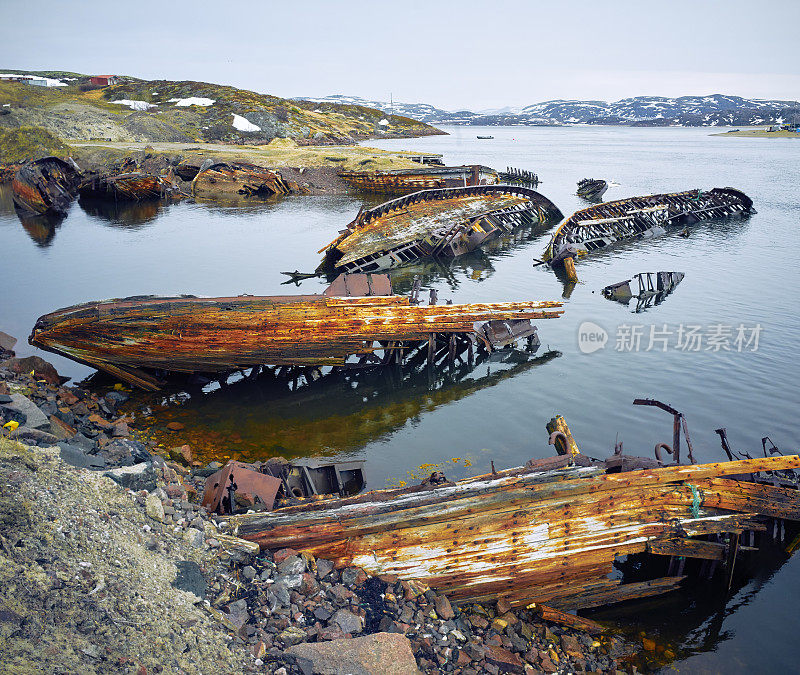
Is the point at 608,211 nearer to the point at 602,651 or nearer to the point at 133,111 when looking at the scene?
the point at 602,651

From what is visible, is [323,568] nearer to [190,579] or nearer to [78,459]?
[190,579]

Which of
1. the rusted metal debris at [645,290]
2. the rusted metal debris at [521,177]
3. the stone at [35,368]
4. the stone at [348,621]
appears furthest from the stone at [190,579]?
the rusted metal debris at [521,177]

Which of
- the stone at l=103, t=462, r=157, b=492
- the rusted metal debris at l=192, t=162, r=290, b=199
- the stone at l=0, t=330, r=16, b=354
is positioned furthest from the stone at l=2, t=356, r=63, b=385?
the rusted metal debris at l=192, t=162, r=290, b=199

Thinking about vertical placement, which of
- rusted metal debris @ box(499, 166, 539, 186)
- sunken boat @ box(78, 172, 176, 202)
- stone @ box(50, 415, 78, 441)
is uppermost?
rusted metal debris @ box(499, 166, 539, 186)

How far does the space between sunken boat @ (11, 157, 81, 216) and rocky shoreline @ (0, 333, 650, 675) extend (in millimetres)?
41510

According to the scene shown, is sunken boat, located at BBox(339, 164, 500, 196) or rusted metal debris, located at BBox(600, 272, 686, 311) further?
sunken boat, located at BBox(339, 164, 500, 196)

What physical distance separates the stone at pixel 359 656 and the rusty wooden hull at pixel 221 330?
8979mm

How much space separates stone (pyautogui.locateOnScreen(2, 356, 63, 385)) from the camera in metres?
13.0

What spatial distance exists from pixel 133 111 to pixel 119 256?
63.5 metres

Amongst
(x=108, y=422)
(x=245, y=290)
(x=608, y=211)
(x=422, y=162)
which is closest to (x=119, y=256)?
(x=245, y=290)

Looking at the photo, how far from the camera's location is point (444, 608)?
6.70 meters

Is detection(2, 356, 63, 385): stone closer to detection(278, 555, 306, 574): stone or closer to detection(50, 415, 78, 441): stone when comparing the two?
detection(50, 415, 78, 441): stone

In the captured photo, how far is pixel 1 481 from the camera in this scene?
5.64 m

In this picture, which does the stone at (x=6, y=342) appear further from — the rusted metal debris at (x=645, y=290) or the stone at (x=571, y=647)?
the rusted metal debris at (x=645, y=290)
